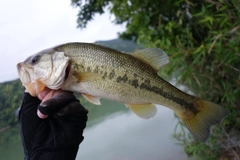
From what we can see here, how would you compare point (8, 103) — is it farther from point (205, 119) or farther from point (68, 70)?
point (205, 119)

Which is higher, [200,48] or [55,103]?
[55,103]

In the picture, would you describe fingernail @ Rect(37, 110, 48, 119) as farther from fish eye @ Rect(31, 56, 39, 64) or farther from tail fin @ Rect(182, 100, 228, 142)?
tail fin @ Rect(182, 100, 228, 142)

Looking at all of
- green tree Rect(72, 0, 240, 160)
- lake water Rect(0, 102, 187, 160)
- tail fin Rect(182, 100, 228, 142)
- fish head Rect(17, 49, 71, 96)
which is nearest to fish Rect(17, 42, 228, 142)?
fish head Rect(17, 49, 71, 96)

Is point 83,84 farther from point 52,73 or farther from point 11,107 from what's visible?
point 11,107

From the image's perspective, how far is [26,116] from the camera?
1.38 metres

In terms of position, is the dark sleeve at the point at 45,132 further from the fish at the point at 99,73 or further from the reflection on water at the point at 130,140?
the reflection on water at the point at 130,140

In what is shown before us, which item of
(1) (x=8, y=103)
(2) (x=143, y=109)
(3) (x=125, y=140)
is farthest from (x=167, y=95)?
(3) (x=125, y=140)

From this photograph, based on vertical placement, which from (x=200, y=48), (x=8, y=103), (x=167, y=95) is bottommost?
(x=8, y=103)

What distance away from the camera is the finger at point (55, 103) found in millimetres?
1244

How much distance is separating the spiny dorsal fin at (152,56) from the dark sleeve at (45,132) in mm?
400

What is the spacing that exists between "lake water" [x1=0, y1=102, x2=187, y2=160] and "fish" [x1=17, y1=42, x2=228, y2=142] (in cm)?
210

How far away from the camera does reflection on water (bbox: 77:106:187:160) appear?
3.92 metres

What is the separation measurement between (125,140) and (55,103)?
3197mm

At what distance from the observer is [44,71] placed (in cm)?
136
